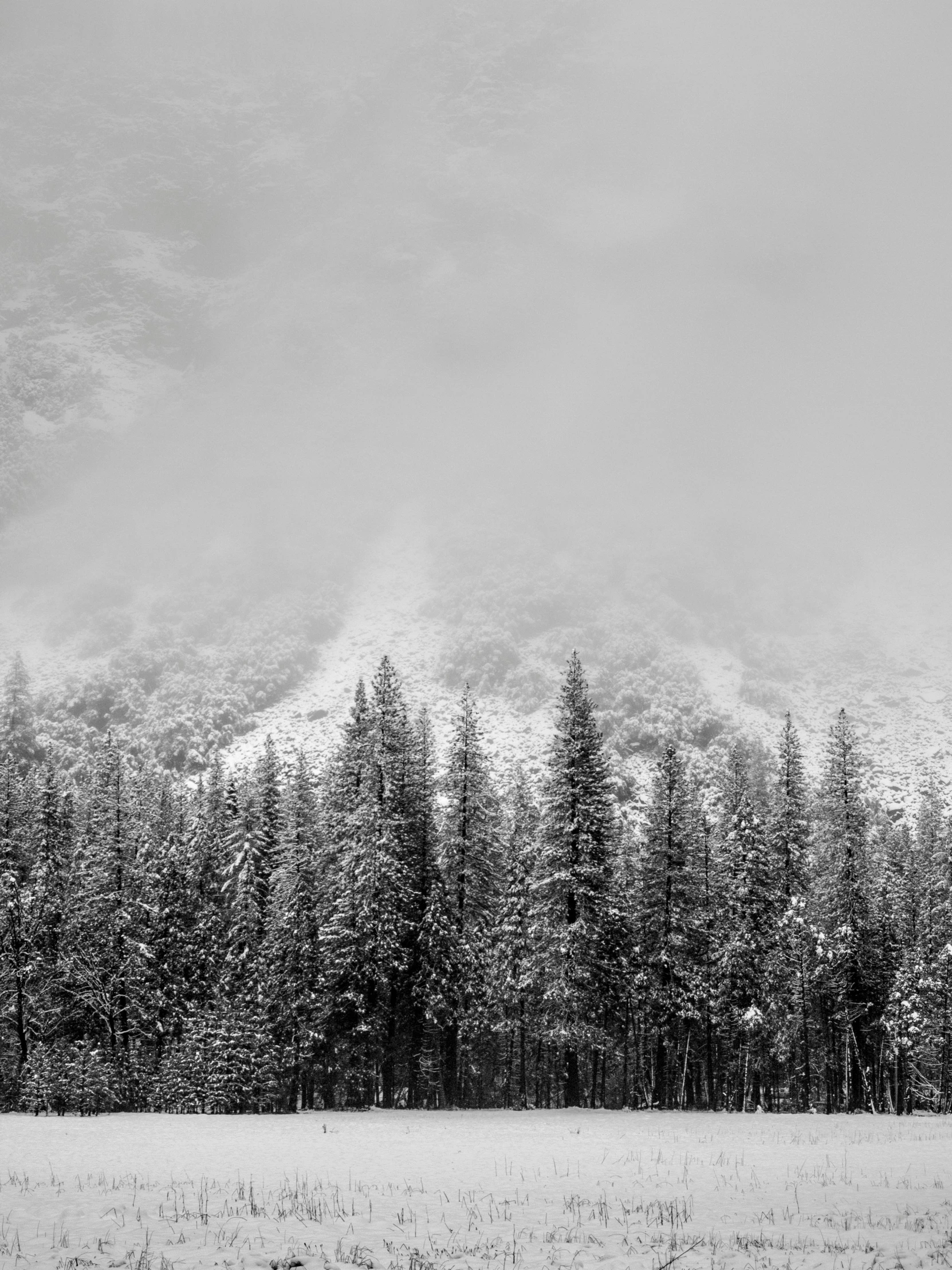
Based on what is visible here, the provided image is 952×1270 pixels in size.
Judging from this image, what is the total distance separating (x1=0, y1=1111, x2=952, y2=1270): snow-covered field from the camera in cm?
988

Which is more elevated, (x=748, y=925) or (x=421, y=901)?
(x=421, y=901)

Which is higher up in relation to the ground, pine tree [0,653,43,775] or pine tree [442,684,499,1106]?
pine tree [0,653,43,775]

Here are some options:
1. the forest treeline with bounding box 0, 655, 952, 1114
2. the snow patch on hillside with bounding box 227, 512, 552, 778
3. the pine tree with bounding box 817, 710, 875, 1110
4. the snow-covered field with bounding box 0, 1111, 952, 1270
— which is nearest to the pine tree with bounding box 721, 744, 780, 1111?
the forest treeline with bounding box 0, 655, 952, 1114

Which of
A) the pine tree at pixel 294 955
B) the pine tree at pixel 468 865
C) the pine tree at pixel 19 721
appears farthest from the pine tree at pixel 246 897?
the pine tree at pixel 19 721

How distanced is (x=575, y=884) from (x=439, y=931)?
568 centimetres

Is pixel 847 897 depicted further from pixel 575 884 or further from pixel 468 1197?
pixel 468 1197

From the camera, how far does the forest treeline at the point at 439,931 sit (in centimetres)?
3262

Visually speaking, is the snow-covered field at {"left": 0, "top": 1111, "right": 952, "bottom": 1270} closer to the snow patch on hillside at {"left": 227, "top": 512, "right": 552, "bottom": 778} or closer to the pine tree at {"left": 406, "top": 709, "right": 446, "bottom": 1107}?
the pine tree at {"left": 406, "top": 709, "right": 446, "bottom": 1107}

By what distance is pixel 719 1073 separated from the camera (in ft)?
158

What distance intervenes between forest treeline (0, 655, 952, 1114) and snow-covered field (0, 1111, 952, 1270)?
23.0 feet

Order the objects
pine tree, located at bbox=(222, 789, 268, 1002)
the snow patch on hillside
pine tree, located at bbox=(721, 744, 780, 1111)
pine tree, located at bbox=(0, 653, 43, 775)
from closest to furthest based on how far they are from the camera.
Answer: pine tree, located at bbox=(721, 744, 780, 1111)
pine tree, located at bbox=(222, 789, 268, 1002)
pine tree, located at bbox=(0, 653, 43, 775)
the snow patch on hillside

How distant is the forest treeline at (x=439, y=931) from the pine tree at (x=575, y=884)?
0.34 feet

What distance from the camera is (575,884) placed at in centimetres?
3244

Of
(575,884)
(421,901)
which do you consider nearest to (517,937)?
(421,901)
